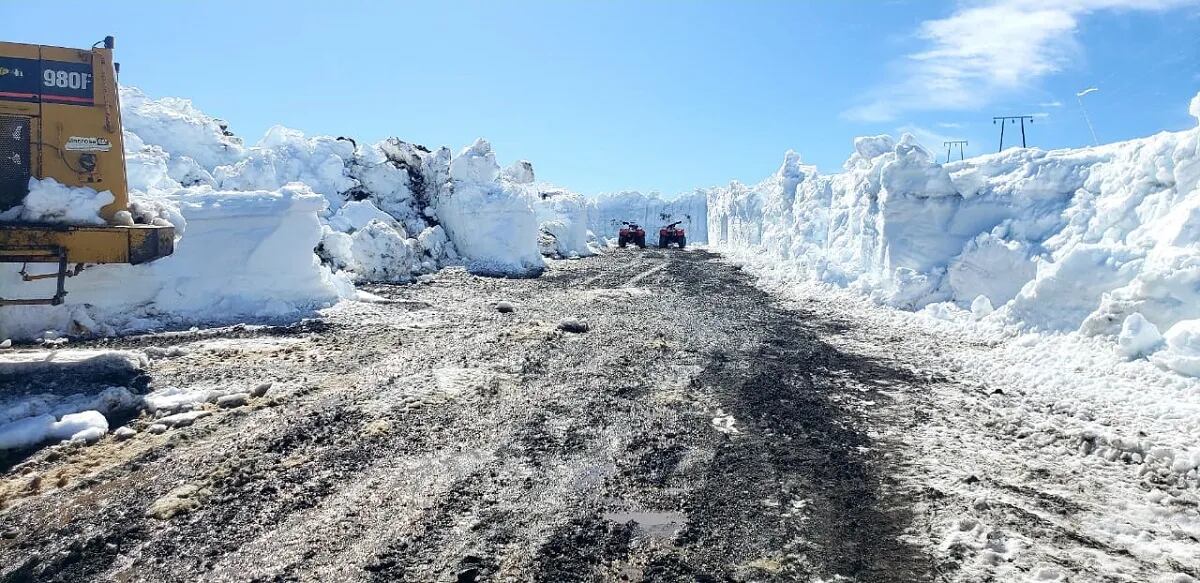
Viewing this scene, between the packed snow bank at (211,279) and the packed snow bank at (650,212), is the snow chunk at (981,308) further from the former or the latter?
the packed snow bank at (650,212)

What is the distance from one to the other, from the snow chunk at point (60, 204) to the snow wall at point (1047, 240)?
425 inches

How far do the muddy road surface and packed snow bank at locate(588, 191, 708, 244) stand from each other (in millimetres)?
65289

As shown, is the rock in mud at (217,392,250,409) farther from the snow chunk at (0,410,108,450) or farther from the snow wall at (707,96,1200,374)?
the snow wall at (707,96,1200,374)

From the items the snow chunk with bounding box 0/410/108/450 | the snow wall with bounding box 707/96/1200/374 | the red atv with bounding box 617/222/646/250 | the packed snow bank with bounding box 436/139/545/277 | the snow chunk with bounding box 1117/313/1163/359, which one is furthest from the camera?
the red atv with bounding box 617/222/646/250

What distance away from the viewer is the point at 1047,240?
10.1 m

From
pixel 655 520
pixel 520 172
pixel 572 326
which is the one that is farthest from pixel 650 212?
pixel 655 520

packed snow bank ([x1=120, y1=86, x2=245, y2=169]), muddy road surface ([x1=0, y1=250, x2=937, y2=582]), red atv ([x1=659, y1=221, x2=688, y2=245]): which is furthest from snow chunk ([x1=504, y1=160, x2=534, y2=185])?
muddy road surface ([x1=0, y1=250, x2=937, y2=582])

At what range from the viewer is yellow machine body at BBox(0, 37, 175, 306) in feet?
22.0

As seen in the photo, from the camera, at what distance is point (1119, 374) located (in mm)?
6539

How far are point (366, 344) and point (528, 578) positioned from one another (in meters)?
6.00

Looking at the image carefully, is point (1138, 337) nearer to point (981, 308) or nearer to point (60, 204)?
point (981, 308)

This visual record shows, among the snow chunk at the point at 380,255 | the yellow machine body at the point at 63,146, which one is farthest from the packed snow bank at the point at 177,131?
the yellow machine body at the point at 63,146

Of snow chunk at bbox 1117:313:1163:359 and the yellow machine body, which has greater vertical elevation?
the yellow machine body

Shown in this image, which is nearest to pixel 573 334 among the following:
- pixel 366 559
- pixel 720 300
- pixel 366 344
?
pixel 366 344
